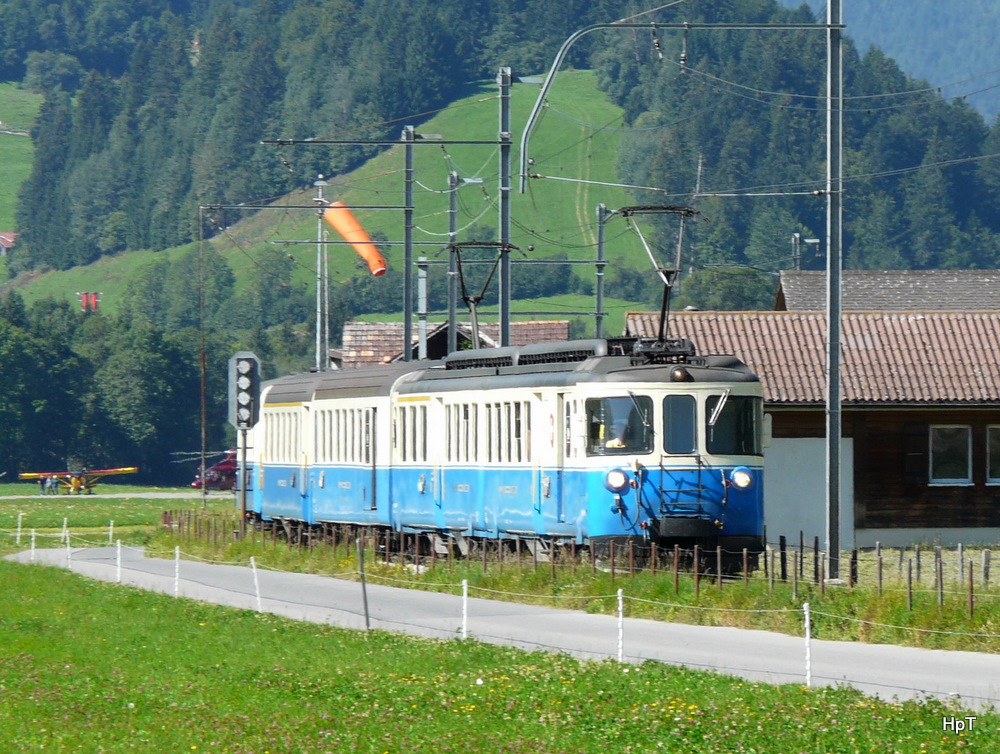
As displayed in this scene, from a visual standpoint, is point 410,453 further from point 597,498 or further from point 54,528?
point 54,528

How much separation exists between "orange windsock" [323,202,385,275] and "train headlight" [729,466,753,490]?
1853 cm

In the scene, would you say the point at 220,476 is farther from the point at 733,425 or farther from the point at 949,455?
the point at 733,425

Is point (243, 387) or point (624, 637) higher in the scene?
point (243, 387)

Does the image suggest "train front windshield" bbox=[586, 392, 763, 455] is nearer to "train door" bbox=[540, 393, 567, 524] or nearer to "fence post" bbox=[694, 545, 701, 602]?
"train door" bbox=[540, 393, 567, 524]

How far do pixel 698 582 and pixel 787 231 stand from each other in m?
174

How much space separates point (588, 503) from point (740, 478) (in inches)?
79.5

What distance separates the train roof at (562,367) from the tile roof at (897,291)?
24.9 meters

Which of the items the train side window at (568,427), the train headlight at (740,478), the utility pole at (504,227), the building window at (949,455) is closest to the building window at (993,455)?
the building window at (949,455)

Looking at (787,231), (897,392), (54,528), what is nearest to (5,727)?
(897,392)

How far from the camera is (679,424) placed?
25812 millimetres

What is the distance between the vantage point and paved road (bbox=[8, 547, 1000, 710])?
54.3 feet

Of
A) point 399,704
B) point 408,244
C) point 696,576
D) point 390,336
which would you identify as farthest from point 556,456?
point 390,336

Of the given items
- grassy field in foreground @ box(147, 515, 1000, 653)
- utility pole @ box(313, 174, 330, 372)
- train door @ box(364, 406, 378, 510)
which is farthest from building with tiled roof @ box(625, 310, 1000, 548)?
utility pole @ box(313, 174, 330, 372)

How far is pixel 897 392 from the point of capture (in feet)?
122
